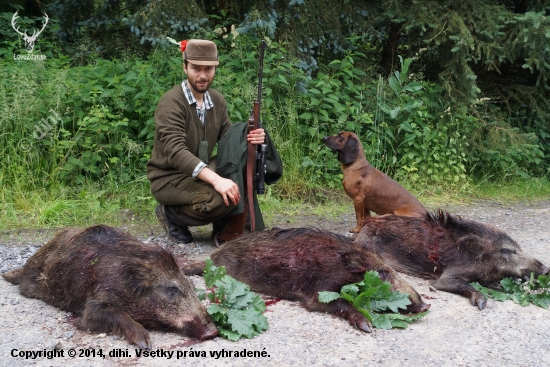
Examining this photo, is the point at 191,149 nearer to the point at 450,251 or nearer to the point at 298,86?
the point at 450,251

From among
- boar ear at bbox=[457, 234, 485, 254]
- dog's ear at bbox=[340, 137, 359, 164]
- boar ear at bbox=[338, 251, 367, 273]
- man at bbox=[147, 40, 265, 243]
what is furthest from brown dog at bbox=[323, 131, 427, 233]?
boar ear at bbox=[338, 251, 367, 273]

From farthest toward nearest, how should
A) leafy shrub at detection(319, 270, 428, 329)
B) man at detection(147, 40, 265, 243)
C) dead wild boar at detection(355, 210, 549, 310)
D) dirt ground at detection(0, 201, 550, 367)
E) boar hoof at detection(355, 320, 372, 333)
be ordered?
1. man at detection(147, 40, 265, 243)
2. dead wild boar at detection(355, 210, 549, 310)
3. leafy shrub at detection(319, 270, 428, 329)
4. boar hoof at detection(355, 320, 372, 333)
5. dirt ground at detection(0, 201, 550, 367)

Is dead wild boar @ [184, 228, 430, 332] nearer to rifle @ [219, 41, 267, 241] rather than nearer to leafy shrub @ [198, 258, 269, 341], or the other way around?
leafy shrub @ [198, 258, 269, 341]

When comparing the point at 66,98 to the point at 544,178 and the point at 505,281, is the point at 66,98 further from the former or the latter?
the point at 544,178

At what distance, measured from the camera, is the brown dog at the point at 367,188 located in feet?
21.3

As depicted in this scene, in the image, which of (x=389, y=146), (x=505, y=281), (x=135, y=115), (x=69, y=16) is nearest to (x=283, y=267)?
(x=505, y=281)

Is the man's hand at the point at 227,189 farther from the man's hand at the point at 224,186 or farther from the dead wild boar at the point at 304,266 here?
the dead wild boar at the point at 304,266

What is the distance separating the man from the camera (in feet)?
18.1

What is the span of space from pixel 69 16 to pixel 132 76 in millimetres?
2003

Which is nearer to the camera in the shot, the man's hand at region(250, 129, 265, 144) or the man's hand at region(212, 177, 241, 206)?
the man's hand at region(212, 177, 241, 206)

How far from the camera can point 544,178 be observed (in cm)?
1045

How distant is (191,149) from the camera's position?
5973mm

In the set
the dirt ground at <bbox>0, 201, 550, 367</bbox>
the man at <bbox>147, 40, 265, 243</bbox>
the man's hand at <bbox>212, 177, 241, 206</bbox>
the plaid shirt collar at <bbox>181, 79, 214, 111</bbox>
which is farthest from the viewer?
the plaid shirt collar at <bbox>181, 79, 214, 111</bbox>

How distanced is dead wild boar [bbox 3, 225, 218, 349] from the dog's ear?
3078mm
